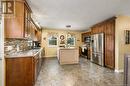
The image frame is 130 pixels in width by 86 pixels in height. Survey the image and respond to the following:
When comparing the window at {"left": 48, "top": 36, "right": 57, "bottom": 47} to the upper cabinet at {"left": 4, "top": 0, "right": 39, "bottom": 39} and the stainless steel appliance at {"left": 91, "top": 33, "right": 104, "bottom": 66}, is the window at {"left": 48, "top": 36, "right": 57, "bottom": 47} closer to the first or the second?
the stainless steel appliance at {"left": 91, "top": 33, "right": 104, "bottom": 66}

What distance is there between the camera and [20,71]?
10.2 feet

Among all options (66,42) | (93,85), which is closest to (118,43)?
(93,85)

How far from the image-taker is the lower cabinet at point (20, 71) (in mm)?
3002

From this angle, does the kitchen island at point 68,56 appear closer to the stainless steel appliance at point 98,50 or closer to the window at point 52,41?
the stainless steel appliance at point 98,50

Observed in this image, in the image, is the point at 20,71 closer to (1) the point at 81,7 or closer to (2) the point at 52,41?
(1) the point at 81,7

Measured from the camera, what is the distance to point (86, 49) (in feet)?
29.9

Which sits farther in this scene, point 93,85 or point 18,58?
point 93,85

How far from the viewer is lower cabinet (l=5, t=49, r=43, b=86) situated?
3.00m

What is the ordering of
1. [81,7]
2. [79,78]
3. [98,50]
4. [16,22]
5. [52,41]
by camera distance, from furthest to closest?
[52,41] → [98,50] → [79,78] → [81,7] → [16,22]

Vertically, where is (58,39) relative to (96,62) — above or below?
above

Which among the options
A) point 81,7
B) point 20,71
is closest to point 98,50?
point 81,7

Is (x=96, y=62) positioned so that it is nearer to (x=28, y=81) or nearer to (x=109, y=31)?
(x=109, y=31)

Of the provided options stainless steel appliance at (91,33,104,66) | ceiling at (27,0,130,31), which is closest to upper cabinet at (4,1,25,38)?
ceiling at (27,0,130,31)

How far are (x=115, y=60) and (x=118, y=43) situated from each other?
0.74 metres
